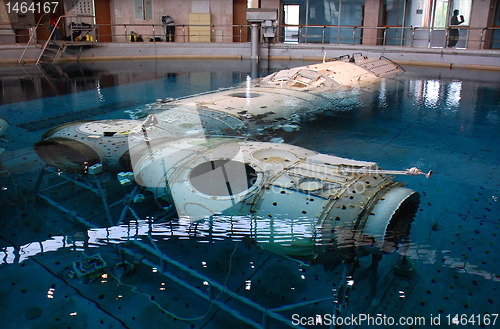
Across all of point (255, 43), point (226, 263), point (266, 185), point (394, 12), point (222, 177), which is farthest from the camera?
point (394, 12)

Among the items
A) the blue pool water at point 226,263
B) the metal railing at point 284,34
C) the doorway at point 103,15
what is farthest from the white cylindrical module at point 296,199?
the doorway at point 103,15

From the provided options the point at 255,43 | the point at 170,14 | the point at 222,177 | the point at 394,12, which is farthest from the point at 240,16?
the point at 222,177

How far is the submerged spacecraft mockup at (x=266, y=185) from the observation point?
2.63 m

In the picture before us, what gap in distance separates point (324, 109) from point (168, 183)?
4428 mm

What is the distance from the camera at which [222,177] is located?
10.3ft

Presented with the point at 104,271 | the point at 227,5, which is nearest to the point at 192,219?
the point at 104,271

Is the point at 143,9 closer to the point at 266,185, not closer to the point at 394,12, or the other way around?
the point at 394,12

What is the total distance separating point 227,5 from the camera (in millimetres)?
16781

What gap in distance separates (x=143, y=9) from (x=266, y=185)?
51.8ft

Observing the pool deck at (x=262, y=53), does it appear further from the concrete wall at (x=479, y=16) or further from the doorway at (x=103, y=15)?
the doorway at (x=103, y=15)

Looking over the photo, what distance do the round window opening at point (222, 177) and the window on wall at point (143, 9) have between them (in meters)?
15.2

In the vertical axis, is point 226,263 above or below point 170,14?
below

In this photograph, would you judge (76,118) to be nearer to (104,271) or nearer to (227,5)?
(104,271)

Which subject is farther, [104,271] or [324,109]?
[324,109]
